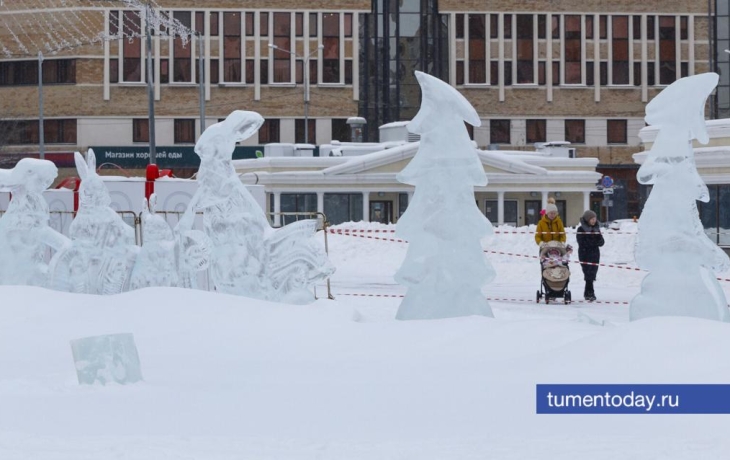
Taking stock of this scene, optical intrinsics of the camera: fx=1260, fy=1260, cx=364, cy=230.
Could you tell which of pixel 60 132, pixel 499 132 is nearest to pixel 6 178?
pixel 60 132

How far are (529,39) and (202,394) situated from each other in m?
65.8

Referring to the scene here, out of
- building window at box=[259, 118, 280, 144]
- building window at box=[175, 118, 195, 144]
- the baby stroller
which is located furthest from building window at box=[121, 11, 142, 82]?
the baby stroller

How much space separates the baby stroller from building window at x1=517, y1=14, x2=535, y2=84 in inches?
2080

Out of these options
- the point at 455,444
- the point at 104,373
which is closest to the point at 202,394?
the point at 104,373

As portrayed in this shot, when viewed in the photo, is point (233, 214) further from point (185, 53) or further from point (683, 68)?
point (683, 68)

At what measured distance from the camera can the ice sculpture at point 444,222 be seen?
48.3ft

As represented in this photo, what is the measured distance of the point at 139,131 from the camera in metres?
70.7

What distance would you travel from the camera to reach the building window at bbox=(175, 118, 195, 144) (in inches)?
2783

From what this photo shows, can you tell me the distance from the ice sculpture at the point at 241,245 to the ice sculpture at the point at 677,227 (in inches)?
169

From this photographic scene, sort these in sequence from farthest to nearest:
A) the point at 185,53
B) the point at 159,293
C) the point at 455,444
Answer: the point at 185,53 → the point at 159,293 → the point at 455,444

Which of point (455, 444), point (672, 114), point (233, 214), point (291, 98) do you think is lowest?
point (455, 444)

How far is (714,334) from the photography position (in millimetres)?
11406

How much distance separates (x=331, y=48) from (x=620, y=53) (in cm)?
1708

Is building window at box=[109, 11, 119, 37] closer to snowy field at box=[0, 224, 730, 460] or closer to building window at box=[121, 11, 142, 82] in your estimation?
building window at box=[121, 11, 142, 82]
